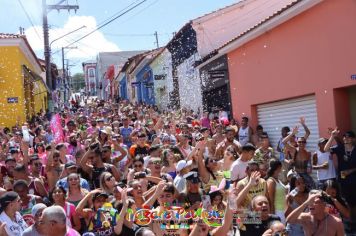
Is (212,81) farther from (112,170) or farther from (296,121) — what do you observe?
(112,170)

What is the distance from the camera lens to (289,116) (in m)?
12.6

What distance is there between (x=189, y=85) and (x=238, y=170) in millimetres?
16117

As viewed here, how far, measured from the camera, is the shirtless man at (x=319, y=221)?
5621 millimetres

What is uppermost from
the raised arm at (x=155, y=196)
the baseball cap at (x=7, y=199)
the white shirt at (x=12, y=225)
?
the baseball cap at (x=7, y=199)

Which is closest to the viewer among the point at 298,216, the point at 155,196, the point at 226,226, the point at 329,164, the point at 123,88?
the point at 226,226

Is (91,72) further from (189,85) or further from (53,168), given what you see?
(53,168)

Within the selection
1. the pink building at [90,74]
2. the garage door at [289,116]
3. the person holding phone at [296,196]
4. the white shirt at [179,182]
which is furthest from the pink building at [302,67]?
the pink building at [90,74]

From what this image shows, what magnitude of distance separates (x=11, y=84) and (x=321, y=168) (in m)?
14.9

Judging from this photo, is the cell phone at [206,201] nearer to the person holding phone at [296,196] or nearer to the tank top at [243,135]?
the person holding phone at [296,196]

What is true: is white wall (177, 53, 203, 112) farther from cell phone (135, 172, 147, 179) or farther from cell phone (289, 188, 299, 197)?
cell phone (289, 188, 299, 197)

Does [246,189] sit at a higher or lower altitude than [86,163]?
lower

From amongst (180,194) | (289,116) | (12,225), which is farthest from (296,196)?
(289,116)

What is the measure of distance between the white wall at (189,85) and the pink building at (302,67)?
258 inches

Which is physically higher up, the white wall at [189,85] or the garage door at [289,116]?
the white wall at [189,85]
